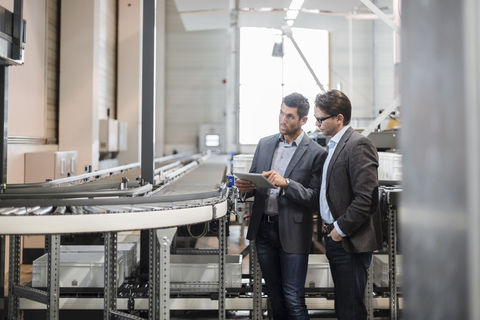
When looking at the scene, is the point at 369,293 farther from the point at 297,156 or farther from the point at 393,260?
the point at 297,156

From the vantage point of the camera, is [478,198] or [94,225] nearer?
[478,198]

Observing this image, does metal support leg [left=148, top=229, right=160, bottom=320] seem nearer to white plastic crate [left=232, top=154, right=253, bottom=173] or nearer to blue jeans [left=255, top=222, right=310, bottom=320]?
blue jeans [left=255, top=222, right=310, bottom=320]

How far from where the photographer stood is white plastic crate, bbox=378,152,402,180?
287 centimetres

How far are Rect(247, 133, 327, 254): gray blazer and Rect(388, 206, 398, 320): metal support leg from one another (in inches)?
26.4

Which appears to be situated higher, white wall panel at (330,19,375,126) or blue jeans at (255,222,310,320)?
white wall panel at (330,19,375,126)

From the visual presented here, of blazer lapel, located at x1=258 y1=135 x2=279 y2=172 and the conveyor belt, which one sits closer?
the conveyor belt

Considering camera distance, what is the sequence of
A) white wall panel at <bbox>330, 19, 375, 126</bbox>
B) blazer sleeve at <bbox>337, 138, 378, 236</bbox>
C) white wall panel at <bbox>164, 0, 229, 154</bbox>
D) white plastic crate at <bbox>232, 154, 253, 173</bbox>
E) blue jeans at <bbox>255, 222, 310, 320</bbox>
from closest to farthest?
blazer sleeve at <bbox>337, 138, 378, 236</bbox> → blue jeans at <bbox>255, 222, 310, 320</bbox> → white plastic crate at <bbox>232, 154, 253, 173</bbox> → white wall panel at <bbox>164, 0, 229, 154</bbox> → white wall panel at <bbox>330, 19, 375, 126</bbox>

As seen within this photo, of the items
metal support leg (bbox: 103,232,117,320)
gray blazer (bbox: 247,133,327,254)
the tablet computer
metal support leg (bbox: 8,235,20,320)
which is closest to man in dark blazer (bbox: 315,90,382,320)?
gray blazer (bbox: 247,133,327,254)

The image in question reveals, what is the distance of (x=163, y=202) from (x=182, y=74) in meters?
9.67

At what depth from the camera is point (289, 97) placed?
240cm

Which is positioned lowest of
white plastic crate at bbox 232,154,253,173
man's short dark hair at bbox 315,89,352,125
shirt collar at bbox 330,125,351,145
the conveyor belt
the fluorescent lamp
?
the conveyor belt

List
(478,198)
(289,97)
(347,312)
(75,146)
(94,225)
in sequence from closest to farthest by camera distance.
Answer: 1. (478,198)
2. (94,225)
3. (347,312)
4. (289,97)
5. (75,146)

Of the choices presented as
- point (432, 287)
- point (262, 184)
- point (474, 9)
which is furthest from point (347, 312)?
point (474, 9)

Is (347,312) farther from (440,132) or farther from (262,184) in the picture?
(440,132)
